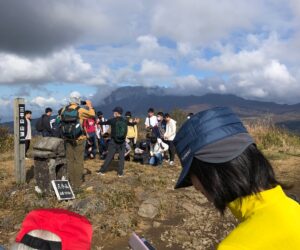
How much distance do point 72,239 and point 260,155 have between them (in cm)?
81

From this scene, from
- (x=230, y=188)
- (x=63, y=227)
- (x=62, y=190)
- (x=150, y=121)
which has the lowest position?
(x=62, y=190)

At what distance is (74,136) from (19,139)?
1.19 m

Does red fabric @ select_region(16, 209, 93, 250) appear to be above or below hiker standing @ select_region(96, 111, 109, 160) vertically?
above

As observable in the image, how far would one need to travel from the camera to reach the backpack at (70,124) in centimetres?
826

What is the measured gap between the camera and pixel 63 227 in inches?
67.8

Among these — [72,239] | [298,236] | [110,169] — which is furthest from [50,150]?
[298,236]

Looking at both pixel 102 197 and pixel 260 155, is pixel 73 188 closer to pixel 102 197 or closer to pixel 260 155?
pixel 102 197

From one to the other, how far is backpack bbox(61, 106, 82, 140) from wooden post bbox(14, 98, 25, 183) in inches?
36.6

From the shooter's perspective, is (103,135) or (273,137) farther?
(273,137)

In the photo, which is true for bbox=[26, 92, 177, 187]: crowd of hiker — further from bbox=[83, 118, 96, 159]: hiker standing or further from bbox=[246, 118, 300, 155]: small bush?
bbox=[246, 118, 300, 155]: small bush

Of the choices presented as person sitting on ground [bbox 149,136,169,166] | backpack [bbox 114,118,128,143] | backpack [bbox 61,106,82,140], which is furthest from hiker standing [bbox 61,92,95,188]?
person sitting on ground [bbox 149,136,169,166]

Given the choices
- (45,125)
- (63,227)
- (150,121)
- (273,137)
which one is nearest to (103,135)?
(150,121)

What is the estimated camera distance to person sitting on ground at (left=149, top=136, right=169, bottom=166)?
12.2 m

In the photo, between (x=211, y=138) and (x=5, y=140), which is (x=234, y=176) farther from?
(x=5, y=140)
